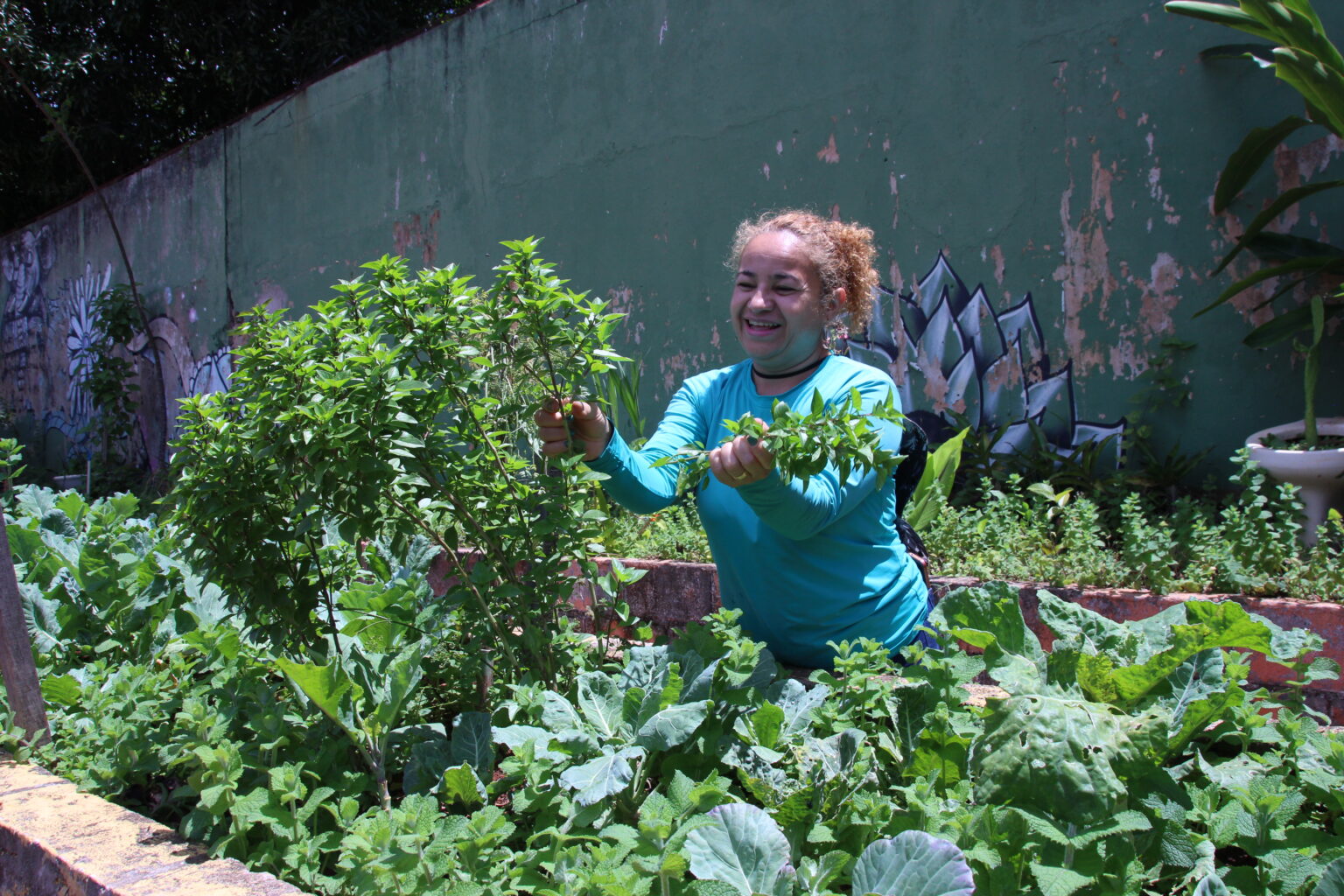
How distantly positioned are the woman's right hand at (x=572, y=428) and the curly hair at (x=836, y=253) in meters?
0.70

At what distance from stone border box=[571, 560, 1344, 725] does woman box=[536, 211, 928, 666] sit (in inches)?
17.8

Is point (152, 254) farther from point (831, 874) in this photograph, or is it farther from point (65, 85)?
point (831, 874)

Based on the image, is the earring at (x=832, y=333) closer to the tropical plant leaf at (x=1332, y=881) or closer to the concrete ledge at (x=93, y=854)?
the tropical plant leaf at (x=1332, y=881)

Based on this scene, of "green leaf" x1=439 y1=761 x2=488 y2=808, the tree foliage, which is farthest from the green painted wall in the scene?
"green leaf" x1=439 y1=761 x2=488 y2=808

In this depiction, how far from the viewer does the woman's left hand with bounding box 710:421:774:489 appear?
63.5 inches

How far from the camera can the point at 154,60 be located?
44.8 ft

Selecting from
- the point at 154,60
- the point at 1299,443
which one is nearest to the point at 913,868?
the point at 1299,443

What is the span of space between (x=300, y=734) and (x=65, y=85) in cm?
1417

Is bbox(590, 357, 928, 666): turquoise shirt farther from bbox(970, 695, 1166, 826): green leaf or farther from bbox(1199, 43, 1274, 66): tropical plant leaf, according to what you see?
bbox(1199, 43, 1274, 66): tropical plant leaf

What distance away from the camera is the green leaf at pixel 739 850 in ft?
4.13

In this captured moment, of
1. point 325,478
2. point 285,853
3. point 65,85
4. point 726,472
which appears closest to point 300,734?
point 285,853

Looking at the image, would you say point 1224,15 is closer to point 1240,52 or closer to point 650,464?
point 1240,52

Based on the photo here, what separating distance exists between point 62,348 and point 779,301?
49.4 feet

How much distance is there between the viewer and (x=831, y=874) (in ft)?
4.20
